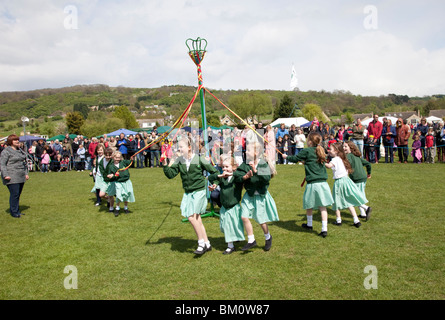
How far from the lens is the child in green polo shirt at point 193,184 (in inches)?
232

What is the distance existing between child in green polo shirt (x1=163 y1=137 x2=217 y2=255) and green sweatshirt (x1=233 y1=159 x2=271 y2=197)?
518 millimetres

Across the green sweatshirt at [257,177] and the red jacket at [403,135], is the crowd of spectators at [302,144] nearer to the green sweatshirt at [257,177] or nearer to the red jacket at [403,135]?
the red jacket at [403,135]

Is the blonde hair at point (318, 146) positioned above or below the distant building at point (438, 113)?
below

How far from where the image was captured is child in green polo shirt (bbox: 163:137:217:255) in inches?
232

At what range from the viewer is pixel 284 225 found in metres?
7.43

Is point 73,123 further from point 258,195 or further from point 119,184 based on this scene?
point 258,195

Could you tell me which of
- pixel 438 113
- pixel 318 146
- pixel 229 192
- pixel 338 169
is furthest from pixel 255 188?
pixel 438 113

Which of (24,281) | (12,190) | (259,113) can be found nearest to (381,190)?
A: (24,281)

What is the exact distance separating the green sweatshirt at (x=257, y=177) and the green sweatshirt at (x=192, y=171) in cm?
52

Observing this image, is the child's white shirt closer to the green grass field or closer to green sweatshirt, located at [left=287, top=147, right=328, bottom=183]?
green sweatshirt, located at [left=287, top=147, right=328, bottom=183]

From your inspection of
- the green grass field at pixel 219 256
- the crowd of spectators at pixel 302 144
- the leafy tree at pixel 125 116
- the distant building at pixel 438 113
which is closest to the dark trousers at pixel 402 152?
the crowd of spectators at pixel 302 144

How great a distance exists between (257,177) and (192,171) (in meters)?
1.19

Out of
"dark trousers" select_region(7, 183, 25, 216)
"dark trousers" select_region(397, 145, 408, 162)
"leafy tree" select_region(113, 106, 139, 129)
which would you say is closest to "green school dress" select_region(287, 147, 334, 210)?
"dark trousers" select_region(7, 183, 25, 216)

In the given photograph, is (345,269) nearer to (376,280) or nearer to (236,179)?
(376,280)
